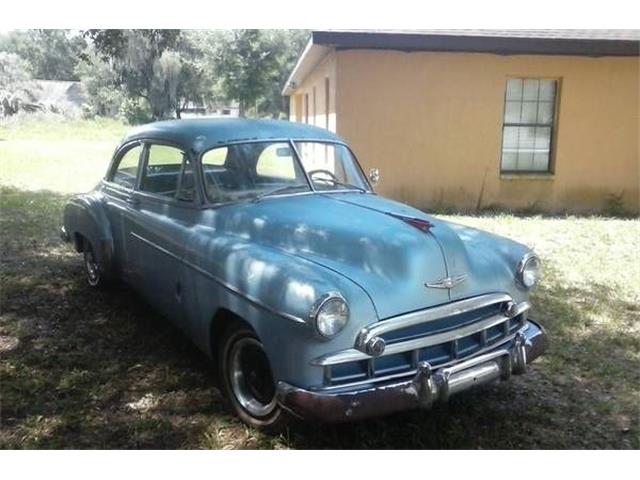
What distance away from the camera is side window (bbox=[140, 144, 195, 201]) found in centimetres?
375

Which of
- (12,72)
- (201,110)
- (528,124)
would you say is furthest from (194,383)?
(528,124)

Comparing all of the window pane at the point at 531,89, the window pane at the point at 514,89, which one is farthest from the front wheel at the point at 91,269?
the window pane at the point at 531,89

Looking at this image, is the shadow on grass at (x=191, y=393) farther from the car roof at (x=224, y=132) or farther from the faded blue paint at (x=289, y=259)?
the car roof at (x=224, y=132)

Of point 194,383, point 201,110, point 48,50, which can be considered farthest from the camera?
point 201,110

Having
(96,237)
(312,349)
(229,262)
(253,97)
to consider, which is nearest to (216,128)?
(229,262)

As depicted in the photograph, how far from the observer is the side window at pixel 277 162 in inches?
151

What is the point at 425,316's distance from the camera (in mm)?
2682

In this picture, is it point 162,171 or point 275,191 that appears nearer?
point 275,191

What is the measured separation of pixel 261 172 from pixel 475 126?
270 inches

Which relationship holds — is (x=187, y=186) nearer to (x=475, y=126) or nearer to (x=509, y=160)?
(x=475, y=126)

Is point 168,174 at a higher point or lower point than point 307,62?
lower

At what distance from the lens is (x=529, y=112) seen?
32.6 feet

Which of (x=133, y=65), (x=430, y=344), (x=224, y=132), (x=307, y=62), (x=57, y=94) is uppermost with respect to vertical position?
(x=307, y=62)

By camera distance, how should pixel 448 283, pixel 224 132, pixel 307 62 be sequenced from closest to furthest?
1. pixel 448 283
2. pixel 224 132
3. pixel 307 62
